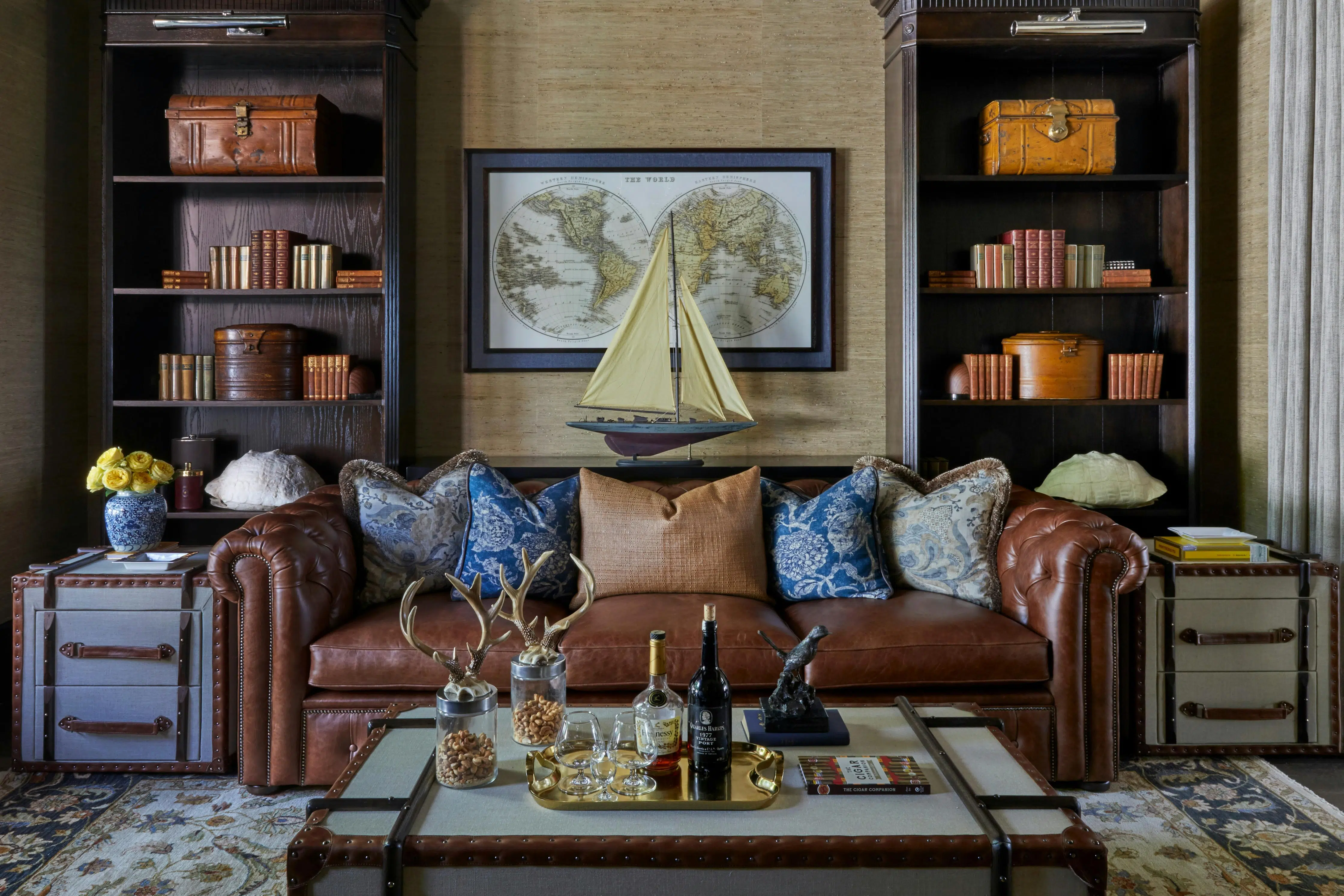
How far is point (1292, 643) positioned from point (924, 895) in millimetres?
1935

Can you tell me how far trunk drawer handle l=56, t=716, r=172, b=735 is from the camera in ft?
8.91

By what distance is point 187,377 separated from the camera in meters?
3.61

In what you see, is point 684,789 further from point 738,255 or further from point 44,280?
point 44,280

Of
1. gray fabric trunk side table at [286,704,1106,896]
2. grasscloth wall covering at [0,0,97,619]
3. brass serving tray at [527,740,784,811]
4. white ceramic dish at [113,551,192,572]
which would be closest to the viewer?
gray fabric trunk side table at [286,704,1106,896]

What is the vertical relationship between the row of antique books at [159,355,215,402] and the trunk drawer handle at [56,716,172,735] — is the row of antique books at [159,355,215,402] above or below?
above

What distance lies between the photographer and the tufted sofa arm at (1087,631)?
263 cm

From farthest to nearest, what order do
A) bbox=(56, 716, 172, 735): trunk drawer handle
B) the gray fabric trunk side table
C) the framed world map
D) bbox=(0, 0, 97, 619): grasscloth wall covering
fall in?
the framed world map → bbox=(0, 0, 97, 619): grasscloth wall covering → bbox=(56, 716, 172, 735): trunk drawer handle → the gray fabric trunk side table

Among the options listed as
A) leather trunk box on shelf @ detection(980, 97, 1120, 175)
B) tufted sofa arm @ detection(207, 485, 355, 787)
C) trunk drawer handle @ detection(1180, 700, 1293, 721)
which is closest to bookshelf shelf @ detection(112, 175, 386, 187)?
tufted sofa arm @ detection(207, 485, 355, 787)

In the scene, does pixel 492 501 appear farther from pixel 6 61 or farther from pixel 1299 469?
pixel 1299 469

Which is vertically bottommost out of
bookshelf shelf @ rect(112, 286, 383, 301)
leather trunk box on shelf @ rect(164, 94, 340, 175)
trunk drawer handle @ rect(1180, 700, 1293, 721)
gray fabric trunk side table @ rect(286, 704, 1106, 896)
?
trunk drawer handle @ rect(1180, 700, 1293, 721)

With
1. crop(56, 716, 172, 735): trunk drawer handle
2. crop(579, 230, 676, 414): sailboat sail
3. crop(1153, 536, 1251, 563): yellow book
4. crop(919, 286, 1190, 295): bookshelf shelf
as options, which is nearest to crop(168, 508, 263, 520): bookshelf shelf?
crop(56, 716, 172, 735): trunk drawer handle

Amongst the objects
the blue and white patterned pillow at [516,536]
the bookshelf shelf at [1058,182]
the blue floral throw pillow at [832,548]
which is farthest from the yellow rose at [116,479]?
the bookshelf shelf at [1058,182]

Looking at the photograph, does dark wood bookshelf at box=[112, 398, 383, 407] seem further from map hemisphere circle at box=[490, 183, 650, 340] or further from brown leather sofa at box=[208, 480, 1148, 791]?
brown leather sofa at box=[208, 480, 1148, 791]

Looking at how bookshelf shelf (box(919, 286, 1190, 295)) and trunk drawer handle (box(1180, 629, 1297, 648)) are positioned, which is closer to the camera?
trunk drawer handle (box(1180, 629, 1297, 648))
